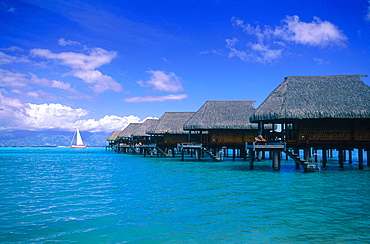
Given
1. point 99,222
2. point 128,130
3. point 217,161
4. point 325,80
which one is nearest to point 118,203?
point 99,222

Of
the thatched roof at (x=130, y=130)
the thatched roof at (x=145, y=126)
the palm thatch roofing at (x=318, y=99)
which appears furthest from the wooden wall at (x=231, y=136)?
the thatched roof at (x=130, y=130)

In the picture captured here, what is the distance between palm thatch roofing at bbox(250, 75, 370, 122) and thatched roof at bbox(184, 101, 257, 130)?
743 cm

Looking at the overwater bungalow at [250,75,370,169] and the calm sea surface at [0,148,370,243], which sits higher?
the overwater bungalow at [250,75,370,169]

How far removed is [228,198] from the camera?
12.9 m

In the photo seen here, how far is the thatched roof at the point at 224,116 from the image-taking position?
3309cm

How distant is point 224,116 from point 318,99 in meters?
11.6

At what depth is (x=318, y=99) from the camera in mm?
23828

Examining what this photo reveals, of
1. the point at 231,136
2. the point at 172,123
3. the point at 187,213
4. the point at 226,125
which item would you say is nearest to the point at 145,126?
the point at 172,123

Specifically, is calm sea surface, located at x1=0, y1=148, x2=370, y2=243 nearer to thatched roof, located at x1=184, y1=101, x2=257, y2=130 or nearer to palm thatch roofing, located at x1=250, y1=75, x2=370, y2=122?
palm thatch roofing, located at x1=250, y1=75, x2=370, y2=122

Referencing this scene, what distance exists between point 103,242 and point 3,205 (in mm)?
5720

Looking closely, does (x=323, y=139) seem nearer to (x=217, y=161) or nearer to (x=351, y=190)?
(x=351, y=190)

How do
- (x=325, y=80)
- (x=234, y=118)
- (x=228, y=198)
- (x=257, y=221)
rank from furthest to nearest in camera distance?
(x=234, y=118) → (x=325, y=80) → (x=228, y=198) → (x=257, y=221)

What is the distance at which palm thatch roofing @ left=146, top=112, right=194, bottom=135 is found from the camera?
43.1m

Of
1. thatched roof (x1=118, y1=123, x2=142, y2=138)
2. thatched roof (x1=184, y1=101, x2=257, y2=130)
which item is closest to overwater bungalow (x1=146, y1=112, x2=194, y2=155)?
thatched roof (x1=184, y1=101, x2=257, y2=130)
